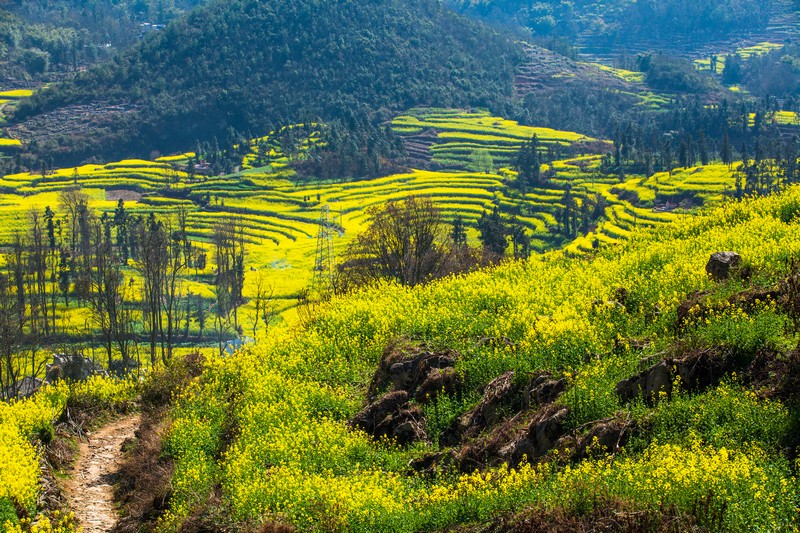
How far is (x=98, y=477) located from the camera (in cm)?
2447

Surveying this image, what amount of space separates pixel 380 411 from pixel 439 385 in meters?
1.46

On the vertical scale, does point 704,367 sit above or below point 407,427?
above

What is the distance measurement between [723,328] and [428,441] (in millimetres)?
6115

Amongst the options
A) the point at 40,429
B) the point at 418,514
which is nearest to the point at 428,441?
the point at 418,514

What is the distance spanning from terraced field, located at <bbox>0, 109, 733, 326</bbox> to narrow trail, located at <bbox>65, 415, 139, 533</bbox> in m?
51.7

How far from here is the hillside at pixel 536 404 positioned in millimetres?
14102

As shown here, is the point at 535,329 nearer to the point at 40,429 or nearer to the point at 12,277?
the point at 40,429

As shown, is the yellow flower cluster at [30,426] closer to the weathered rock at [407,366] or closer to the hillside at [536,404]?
the hillside at [536,404]

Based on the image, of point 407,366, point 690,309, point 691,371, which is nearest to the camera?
point 691,371

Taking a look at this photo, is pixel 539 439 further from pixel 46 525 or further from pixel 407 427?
pixel 46 525

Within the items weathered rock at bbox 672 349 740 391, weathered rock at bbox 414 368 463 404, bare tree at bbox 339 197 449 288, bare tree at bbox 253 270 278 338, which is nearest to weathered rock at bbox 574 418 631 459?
weathered rock at bbox 672 349 740 391

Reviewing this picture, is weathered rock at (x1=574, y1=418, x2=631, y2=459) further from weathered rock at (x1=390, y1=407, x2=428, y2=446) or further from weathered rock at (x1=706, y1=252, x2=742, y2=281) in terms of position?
weathered rock at (x1=706, y1=252, x2=742, y2=281)

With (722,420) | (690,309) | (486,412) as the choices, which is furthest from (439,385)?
(722,420)

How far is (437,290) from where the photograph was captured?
26625 mm
